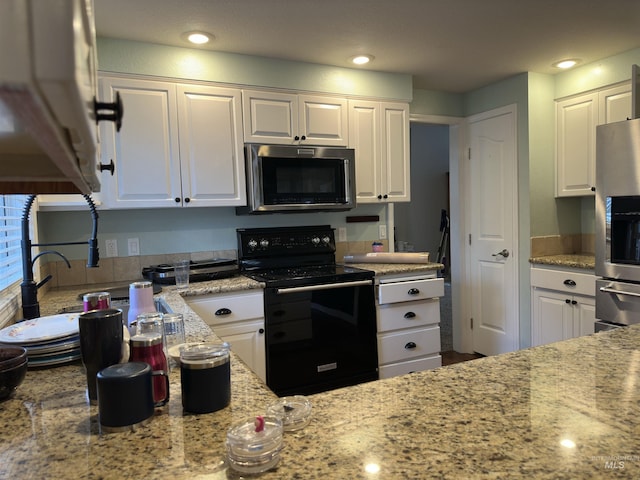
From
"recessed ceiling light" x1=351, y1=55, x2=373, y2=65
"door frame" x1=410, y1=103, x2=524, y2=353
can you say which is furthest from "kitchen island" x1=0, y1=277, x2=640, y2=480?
"door frame" x1=410, y1=103, x2=524, y2=353

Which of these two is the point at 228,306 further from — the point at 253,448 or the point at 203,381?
the point at 253,448

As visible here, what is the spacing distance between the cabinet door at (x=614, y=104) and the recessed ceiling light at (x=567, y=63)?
282 millimetres

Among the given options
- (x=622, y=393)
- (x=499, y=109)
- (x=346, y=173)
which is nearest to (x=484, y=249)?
(x=499, y=109)

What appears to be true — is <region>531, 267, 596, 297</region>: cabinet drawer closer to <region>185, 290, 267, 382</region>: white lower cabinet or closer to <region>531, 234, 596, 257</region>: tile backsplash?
<region>531, 234, 596, 257</region>: tile backsplash

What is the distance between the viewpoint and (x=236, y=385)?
993 millimetres

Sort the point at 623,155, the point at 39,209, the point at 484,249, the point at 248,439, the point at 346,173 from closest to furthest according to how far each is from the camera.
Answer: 1. the point at 248,439
2. the point at 39,209
3. the point at 623,155
4. the point at 346,173
5. the point at 484,249

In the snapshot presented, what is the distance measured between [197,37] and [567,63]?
2.55 meters

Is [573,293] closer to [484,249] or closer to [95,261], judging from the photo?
[484,249]

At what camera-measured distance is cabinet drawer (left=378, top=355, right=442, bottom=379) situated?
9.55 feet

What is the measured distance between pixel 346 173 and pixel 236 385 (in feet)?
7.21

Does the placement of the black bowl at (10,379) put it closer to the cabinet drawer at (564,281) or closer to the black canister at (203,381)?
the black canister at (203,381)

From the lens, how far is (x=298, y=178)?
114 inches

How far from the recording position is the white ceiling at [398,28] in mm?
2195

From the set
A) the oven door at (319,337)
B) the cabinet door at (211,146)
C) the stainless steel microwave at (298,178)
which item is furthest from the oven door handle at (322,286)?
the cabinet door at (211,146)
